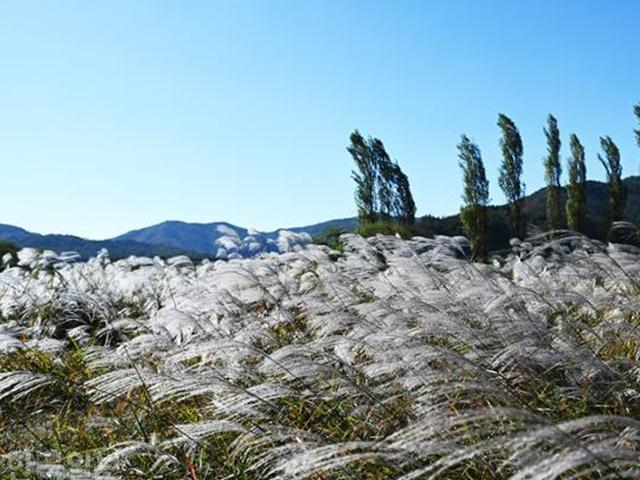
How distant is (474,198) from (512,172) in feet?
9.44

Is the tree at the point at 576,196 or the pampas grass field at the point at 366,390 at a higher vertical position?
the tree at the point at 576,196

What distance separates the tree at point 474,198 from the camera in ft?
89.6

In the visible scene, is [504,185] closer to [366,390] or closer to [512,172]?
[512,172]

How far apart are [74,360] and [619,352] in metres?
3.52

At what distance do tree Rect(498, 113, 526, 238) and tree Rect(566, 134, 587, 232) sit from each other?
204 cm

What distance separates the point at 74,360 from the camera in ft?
16.6

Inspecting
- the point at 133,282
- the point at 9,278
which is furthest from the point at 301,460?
the point at 133,282

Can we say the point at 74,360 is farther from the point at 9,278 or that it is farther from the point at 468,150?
the point at 468,150

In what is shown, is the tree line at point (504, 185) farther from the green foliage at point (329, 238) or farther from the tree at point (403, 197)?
the green foliage at point (329, 238)

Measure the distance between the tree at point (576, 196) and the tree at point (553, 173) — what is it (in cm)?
50

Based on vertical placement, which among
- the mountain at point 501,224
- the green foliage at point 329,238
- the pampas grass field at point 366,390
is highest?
the mountain at point 501,224

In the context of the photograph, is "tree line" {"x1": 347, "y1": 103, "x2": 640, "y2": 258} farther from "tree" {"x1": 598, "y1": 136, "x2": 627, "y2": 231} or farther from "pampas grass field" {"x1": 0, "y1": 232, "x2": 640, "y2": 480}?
"pampas grass field" {"x1": 0, "y1": 232, "x2": 640, "y2": 480}

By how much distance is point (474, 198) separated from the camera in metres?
28.5

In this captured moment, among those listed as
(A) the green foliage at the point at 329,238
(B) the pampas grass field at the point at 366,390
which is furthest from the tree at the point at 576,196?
(B) the pampas grass field at the point at 366,390
